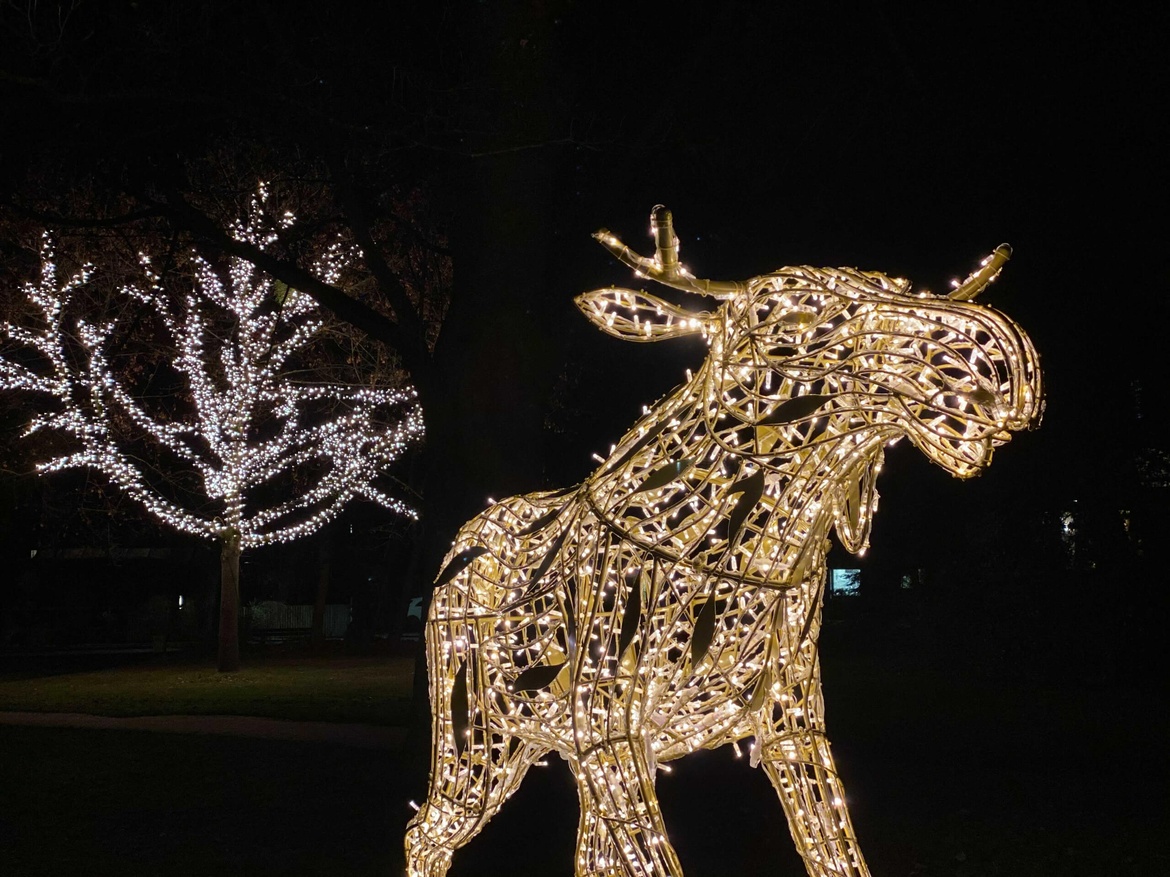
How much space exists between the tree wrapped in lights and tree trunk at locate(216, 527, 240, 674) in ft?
0.07

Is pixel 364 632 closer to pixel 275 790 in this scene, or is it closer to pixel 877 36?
pixel 275 790

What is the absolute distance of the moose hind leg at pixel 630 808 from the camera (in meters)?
4.11

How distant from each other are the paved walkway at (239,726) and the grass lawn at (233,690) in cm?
42

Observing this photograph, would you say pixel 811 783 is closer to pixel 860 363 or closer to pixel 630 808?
pixel 630 808

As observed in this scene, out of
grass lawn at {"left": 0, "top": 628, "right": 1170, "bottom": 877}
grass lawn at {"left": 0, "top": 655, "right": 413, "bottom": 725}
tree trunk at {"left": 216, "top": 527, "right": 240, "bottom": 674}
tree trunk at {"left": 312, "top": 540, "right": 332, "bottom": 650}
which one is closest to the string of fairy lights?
tree trunk at {"left": 216, "top": 527, "right": 240, "bottom": 674}

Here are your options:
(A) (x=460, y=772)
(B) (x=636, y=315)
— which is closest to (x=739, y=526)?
(B) (x=636, y=315)

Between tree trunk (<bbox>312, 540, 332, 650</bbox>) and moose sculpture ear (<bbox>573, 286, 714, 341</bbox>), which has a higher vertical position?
moose sculpture ear (<bbox>573, 286, 714, 341</bbox>)

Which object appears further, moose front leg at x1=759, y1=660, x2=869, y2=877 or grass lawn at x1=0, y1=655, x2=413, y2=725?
grass lawn at x1=0, y1=655, x2=413, y2=725

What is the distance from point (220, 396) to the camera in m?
19.2

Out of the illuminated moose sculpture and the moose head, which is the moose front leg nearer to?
the illuminated moose sculpture

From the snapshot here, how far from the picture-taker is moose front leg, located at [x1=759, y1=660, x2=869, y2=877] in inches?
165

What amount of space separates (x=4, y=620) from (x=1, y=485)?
14870 millimetres

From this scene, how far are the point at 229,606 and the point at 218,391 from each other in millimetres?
3941

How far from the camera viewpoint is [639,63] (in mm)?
8273
